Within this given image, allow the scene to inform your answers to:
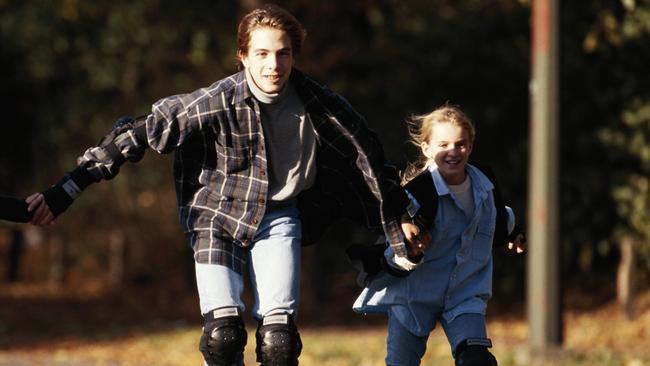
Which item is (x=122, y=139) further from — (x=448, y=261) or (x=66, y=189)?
(x=448, y=261)

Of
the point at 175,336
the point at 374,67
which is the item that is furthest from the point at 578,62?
the point at 175,336

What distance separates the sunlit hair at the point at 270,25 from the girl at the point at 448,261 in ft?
2.24

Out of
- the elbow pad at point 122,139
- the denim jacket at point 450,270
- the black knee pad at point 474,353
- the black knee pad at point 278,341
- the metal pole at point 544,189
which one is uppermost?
the metal pole at point 544,189

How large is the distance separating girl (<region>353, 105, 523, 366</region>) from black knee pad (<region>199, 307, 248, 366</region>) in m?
0.60

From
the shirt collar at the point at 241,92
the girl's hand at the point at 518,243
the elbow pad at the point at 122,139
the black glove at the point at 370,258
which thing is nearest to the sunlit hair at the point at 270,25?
the shirt collar at the point at 241,92

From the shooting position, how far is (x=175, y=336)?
1475 cm

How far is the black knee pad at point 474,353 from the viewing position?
5.36 meters

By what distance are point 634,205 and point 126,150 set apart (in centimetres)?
925

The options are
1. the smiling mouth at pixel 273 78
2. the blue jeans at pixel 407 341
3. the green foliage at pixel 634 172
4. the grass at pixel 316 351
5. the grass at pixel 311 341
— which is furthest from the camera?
the green foliage at pixel 634 172

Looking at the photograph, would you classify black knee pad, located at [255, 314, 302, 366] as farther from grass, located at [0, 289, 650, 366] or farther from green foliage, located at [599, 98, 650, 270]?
green foliage, located at [599, 98, 650, 270]

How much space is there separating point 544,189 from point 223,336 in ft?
19.4

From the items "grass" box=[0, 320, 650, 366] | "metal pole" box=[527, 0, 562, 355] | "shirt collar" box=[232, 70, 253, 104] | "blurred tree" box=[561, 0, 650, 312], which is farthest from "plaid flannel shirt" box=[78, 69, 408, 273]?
"blurred tree" box=[561, 0, 650, 312]

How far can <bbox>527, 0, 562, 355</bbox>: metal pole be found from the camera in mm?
10703

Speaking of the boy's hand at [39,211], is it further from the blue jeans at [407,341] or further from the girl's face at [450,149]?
the girl's face at [450,149]
